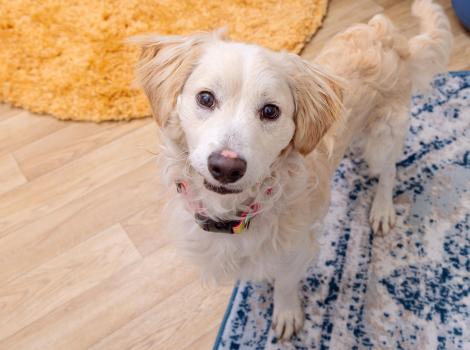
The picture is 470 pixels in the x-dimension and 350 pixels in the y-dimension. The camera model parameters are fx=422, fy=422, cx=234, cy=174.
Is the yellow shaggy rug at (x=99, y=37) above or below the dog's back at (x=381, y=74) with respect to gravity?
below

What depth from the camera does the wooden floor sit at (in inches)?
66.7

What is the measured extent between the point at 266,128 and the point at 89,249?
1.18m

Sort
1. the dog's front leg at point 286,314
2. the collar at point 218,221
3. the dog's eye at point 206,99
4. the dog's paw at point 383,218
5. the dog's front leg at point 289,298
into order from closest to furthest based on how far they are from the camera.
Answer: the dog's eye at point 206,99, the collar at point 218,221, the dog's front leg at point 289,298, the dog's front leg at point 286,314, the dog's paw at point 383,218

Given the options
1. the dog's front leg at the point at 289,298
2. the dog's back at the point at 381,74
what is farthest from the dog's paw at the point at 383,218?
the dog's front leg at the point at 289,298

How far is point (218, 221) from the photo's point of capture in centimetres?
125

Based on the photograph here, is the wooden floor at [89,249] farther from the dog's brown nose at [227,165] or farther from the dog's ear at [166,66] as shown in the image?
the dog's brown nose at [227,165]

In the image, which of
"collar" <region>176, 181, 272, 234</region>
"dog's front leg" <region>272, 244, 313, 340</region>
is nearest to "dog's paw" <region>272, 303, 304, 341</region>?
"dog's front leg" <region>272, 244, 313, 340</region>

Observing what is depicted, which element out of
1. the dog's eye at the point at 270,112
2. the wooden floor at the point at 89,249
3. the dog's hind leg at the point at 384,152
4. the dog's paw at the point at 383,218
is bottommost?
the wooden floor at the point at 89,249

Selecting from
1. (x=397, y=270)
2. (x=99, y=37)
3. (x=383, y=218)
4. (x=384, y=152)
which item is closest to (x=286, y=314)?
(x=397, y=270)

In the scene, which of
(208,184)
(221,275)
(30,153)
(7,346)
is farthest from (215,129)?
(30,153)

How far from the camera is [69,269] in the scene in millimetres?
1836

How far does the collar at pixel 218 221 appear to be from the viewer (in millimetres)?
1233

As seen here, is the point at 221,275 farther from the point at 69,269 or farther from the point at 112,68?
the point at 112,68

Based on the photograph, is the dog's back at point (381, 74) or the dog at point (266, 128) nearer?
the dog at point (266, 128)
